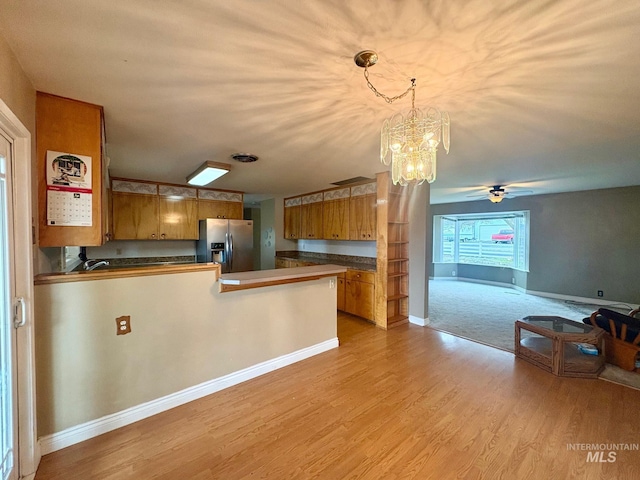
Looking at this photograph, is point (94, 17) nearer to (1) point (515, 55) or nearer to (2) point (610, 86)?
(1) point (515, 55)

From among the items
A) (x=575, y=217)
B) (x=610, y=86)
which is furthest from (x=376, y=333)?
(x=575, y=217)

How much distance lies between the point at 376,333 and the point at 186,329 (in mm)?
2684

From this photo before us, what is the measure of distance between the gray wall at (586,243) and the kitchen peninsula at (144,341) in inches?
259

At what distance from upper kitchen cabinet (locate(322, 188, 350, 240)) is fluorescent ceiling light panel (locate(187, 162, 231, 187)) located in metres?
2.24

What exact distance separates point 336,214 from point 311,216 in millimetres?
791

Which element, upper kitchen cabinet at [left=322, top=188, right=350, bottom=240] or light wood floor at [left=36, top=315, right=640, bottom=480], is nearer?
light wood floor at [left=36, top=315, right=640, bottom=480]

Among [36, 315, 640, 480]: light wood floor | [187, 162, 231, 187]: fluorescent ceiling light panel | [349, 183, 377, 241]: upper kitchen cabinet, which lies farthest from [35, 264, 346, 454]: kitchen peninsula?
[349, 183, 377, 241]: upper kitchen cabinet

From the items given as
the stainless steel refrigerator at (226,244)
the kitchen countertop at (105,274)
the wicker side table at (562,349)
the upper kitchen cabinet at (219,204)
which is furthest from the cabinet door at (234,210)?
the wicker side table at (562,349)

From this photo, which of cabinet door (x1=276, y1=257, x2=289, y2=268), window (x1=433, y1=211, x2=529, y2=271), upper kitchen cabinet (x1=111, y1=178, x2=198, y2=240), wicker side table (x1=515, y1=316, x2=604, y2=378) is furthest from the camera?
window (x1=433, y1=211, x2=529, y2=271)

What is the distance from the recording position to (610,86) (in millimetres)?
1696

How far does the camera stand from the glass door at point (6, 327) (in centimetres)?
138

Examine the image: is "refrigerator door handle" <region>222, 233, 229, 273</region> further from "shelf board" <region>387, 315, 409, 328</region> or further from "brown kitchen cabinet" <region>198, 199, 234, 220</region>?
"shelf board" <region>387, 315, 409, 328</region>

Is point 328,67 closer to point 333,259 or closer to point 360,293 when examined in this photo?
point 360,293

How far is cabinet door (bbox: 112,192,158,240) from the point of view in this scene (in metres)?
4.34
